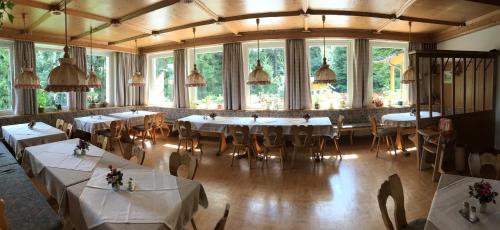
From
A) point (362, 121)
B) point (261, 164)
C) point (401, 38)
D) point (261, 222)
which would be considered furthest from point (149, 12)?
point (401, 38)

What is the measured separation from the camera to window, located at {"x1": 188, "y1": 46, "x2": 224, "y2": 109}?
28.2ft

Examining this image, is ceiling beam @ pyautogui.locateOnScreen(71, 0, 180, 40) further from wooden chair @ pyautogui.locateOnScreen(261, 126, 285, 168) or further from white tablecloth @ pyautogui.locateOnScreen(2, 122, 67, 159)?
wooden chair @ pyautogui.locateOnScreen(261, 126, 285, 168)

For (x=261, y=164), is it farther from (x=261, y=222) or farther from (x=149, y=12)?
(x=149, y=12)

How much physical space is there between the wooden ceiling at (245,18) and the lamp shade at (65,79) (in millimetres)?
2183

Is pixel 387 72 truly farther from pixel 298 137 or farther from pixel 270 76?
pixel 298 137

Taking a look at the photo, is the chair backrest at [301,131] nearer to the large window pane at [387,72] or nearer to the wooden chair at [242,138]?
the wooden chair at [242,138]

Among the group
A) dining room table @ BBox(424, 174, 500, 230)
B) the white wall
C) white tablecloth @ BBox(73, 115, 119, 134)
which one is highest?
the white wall

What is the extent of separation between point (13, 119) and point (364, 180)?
24.8ft

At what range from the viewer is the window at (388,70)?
26.7 feet

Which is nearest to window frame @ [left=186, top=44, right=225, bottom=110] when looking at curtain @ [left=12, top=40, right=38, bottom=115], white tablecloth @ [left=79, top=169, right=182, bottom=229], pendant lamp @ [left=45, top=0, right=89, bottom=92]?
curtain @ [left=12, top=40, right=38, bottom=115]

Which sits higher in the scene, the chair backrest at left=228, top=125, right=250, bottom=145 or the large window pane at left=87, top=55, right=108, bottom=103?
the large window pane at left=87, top=55, right=108, bottom=103

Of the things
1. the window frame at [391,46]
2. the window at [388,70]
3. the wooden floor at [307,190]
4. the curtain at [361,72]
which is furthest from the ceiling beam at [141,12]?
the window at [388,70]

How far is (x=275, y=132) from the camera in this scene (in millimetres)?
5668

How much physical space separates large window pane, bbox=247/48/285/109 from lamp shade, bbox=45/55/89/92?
18.0ft
